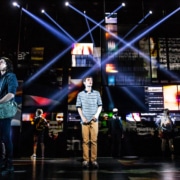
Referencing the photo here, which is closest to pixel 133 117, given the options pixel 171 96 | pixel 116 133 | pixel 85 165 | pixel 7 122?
pixel 116 133

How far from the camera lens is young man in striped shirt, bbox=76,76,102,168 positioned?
350 cm

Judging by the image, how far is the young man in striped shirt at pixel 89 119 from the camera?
350cm

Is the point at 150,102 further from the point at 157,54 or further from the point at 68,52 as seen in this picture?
the point at 68,52

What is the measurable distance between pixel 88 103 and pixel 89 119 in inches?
9.7

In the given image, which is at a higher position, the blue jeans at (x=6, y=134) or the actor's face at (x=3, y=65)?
the actor's face at (x=3, y=65)

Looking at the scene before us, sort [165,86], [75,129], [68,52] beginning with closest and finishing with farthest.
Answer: [75,129]
[165,86]
[68,52]

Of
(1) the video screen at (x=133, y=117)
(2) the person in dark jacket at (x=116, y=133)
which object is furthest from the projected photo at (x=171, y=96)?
(2) the person in dark jacket at (x=116, y=133)

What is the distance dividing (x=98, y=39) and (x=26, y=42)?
2.55 m

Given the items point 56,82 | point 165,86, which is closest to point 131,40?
point 165,86

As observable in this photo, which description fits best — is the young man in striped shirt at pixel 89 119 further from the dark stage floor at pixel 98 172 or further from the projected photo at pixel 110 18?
the projected photo at pixel 110 18

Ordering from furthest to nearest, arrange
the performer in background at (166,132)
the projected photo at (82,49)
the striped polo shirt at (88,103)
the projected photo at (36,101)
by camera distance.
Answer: the projected photo at (82,49), the projected photo at (36,101), the performer in background at (166,132), the striped polo shirt at (88,103)

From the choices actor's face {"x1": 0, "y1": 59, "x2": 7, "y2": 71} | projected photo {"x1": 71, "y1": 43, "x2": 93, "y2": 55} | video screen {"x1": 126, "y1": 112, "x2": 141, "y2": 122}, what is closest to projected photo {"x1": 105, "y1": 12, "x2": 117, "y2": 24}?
projected photo {"x1": 71, "y1": 43, "x2": 93, "y2": 55}

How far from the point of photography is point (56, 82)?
797cm

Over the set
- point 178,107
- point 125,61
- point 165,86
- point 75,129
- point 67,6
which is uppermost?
point 67,6
